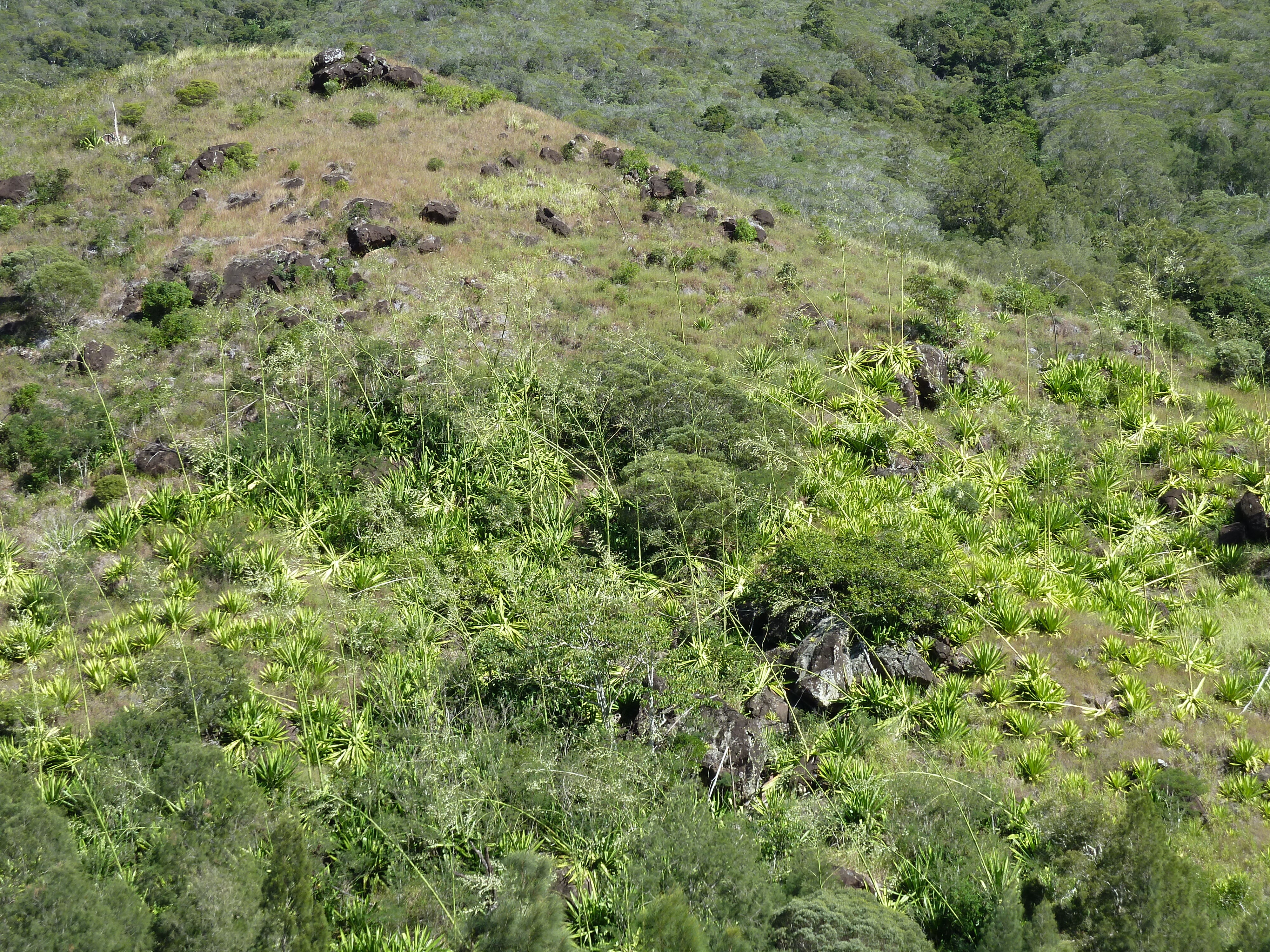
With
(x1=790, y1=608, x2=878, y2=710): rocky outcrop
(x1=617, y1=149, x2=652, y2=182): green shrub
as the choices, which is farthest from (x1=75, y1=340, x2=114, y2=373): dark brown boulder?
(x1=617, y1=149, x2=652, y2=182): green shrub

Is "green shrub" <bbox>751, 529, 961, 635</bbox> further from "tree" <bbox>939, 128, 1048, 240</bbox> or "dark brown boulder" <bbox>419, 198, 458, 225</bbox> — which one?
"tree" <bbox>939, 128, 1048, 240</bbox>

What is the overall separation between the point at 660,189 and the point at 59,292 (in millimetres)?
16852

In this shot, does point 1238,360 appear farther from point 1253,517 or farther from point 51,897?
point 51,897

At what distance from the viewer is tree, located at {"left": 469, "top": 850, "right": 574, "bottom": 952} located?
499 centimetres

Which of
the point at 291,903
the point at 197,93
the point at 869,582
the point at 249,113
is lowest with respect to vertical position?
the point at 869,582

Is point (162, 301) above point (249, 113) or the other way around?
the other way around

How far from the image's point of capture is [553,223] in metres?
23.3

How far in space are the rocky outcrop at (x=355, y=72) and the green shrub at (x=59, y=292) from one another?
54.6 feet

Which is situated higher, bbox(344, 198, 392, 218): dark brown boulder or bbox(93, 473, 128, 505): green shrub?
bbox(344, 198, 392, 218): dark brown boulder

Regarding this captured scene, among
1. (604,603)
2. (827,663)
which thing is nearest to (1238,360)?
(827,663)

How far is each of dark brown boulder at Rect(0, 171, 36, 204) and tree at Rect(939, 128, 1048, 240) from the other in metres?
34.8

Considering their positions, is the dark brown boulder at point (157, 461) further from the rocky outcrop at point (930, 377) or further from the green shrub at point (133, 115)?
the green shrub at point (133, 115)

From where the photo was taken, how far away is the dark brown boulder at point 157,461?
13.4 m

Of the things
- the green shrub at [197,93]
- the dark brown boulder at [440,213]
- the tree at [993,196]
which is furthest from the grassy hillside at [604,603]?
the tree at [993,196]
